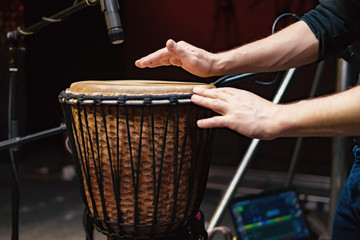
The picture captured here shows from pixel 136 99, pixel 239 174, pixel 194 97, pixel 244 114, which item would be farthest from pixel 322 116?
pixel 239 174

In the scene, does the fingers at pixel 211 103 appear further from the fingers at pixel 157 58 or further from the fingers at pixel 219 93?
the fingers at pixel 157 58

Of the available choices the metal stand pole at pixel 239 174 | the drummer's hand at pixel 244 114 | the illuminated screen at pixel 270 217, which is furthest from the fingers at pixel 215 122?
the illuminated screen at pixel 270 217

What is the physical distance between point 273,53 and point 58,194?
2.14m

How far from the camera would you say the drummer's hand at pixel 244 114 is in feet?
2.31

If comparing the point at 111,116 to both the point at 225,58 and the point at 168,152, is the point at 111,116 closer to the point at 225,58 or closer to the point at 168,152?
the point at 168,152

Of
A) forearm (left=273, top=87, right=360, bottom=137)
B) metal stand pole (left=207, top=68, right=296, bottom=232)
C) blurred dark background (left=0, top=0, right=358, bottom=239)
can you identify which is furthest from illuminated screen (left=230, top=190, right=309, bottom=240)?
forearm (left=273, top=87, right=360, bottom=137)

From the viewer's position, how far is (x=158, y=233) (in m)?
0.90

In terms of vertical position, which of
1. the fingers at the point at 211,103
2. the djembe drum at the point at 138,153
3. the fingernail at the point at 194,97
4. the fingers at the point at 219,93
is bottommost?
the djembe drum at the point at 138,153

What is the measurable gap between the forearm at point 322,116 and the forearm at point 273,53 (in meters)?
0.33

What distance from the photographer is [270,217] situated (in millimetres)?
1815

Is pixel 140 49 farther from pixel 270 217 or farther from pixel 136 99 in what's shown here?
pixel 136 99

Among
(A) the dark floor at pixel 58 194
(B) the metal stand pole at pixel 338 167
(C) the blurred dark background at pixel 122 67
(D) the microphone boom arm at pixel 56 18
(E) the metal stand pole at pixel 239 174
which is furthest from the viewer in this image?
(C) the blurred dark background at pixel 122 67

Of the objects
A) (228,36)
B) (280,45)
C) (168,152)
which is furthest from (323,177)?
(168,152)

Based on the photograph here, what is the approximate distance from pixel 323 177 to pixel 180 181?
7.66 feet
